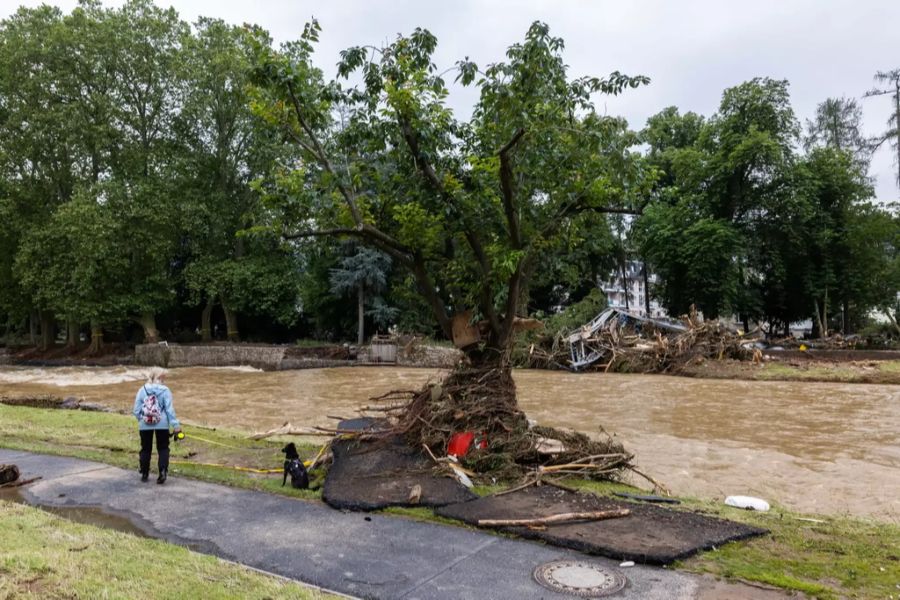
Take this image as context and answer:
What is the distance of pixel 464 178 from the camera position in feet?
32.4

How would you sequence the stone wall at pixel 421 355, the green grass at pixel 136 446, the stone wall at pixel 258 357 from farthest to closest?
the stone wall at pixel 258 357, the stone wall at pixel 421 355, the green grass at pixel 136 446

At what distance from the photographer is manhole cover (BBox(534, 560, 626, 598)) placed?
15.6ft

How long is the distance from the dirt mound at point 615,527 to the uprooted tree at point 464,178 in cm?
174

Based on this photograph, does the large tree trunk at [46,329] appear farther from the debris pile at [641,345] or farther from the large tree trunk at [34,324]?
the debris pile at [641,345]

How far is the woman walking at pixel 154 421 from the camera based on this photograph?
8.53 meters

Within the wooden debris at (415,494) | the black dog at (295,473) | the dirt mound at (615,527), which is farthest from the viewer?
the black dog at (295,473)

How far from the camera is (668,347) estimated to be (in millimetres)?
31375

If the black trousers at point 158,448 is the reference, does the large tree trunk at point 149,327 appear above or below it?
above

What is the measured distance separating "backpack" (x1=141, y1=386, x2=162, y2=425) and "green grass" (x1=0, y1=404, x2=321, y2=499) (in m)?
0.83

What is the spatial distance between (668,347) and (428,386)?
933 inches

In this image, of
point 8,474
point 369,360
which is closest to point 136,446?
point 8,474

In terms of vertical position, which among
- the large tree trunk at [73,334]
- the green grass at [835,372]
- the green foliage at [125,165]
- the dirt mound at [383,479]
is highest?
the green foliage at [125,165]

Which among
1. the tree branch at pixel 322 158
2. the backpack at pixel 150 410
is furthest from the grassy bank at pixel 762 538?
the tree branch at pixel 322 158

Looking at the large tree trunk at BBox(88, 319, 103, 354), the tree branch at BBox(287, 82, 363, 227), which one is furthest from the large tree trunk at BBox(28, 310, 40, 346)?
the tree branch at BBox(287, 82, 363, 227)
